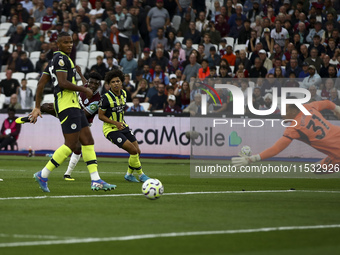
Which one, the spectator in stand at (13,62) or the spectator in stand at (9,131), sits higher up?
the spectator in stand at (13,62)

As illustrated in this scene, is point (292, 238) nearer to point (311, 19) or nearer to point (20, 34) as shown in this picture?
point (311, 19)

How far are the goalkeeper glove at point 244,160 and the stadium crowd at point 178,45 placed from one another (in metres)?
2.28

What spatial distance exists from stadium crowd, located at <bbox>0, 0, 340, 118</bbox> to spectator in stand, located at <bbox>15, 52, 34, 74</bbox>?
0.04m

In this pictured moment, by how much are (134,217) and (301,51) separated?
17.1m

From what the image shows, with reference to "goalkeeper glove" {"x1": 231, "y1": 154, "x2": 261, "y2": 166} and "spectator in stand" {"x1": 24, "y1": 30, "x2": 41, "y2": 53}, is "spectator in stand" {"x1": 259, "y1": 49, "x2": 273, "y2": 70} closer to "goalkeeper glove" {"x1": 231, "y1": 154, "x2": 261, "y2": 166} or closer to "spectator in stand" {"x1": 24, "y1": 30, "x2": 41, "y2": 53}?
"goalkeeper glove" {"x1": 231, "y1": 154, "x2": 261, "y2": 166}

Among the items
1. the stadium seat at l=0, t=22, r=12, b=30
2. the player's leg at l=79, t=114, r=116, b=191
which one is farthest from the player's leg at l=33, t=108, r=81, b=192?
the stadium seat at l=0, t=22, r=12, b=30

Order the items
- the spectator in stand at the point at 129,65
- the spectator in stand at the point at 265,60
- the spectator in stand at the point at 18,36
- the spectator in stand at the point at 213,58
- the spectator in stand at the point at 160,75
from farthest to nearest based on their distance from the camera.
→ 1. the spectator in stand at the point at 18,36
2. the spectator in stand at the point at 129,65
3. the spectator in stand at the point at 160,75
4. the spectator in stand at the point at 213,58
5. the spectator in stand at the point at 265,60

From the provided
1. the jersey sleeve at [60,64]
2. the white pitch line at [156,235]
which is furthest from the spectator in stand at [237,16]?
the white pitch line at [156,235]

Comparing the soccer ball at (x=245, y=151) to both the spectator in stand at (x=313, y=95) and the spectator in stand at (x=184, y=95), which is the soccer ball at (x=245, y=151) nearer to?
the spectator in stand at (x=313, y=95)

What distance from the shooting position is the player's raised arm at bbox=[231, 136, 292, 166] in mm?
18114

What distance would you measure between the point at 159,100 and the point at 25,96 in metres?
5.82

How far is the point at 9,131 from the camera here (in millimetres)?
26188

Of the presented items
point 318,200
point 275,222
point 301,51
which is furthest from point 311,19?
point 275,222

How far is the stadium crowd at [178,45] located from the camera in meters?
24.7
